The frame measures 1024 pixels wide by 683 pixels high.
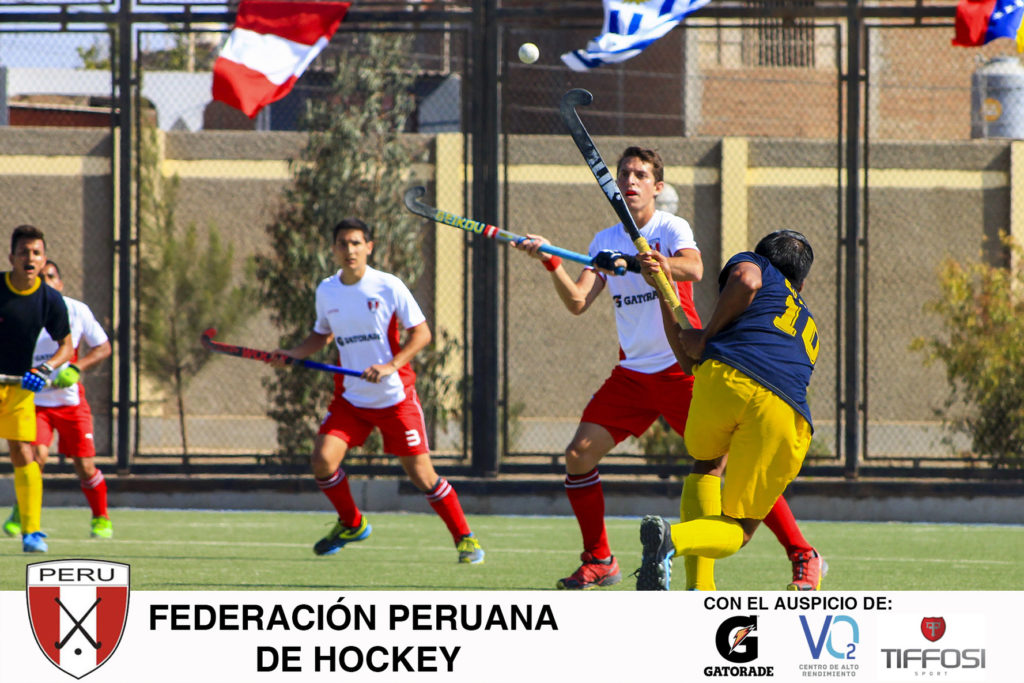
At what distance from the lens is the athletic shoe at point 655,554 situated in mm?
4684

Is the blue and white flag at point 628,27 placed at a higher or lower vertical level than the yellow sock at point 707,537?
higher

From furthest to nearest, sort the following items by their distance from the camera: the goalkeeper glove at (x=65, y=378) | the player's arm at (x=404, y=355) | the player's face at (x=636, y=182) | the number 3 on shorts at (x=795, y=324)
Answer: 1. the goalkeeper glove at (x=65, y=378)
2. the player's arm at (x=404, y=355)
3. the player's face at (x=636, y=182)
4. the number 3 on shorts at (x=795, y=324)

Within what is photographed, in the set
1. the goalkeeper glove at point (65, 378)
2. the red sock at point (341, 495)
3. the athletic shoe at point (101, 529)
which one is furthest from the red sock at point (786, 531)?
the athletic shoe at point (101, 529)

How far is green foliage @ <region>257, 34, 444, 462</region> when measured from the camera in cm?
1173

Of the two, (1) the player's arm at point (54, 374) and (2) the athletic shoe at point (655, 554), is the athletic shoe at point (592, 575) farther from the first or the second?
(1) the player's arm at point (54, 374)

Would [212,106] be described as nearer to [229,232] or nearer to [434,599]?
[229,232]

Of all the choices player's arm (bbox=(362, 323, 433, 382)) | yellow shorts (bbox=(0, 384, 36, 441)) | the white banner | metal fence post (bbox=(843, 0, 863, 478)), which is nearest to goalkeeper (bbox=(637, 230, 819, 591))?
the white banner

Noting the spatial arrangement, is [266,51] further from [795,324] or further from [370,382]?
[795,324]

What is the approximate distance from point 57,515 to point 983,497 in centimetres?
687

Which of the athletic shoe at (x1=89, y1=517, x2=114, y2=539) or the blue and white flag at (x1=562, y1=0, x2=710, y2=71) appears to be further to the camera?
the blue and white flag at (x1=562, y1=0, x2=710, y2=71)

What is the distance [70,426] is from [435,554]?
8.29 ft

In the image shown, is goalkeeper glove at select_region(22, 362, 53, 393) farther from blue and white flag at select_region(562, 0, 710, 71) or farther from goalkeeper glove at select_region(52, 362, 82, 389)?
blue and white flag at select_region(562, 0, 710, 71)

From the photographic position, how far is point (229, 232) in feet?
57.8

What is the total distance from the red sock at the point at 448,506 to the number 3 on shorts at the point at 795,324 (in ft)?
9.22
